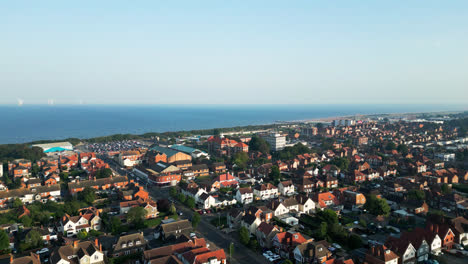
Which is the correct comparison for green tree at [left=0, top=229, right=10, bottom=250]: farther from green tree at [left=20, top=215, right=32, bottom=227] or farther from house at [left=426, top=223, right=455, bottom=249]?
house at [left=426, top=223, right=455, bottom=249]

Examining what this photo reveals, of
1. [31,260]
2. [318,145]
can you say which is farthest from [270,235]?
[318,145]

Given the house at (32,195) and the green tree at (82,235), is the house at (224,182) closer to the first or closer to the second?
the green tree at (82,235)

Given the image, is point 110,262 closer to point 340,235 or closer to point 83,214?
point 83,214

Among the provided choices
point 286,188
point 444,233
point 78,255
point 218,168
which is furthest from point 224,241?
point 218,168

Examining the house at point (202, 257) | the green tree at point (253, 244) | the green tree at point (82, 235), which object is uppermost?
the house at point (202, 257)

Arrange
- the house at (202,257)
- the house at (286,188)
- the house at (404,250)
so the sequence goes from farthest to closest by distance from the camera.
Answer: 1. the house at (286,188)
2. the house at (404,250)
3. the house at (202,257)

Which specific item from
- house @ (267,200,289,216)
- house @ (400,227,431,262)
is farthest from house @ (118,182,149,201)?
house @ (400,227,431,262)

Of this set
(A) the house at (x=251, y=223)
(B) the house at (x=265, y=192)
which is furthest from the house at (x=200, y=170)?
(A) the house at (x=251, y=223)

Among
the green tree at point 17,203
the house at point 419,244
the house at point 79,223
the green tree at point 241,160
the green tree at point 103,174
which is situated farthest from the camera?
the green tree at point 241,160
